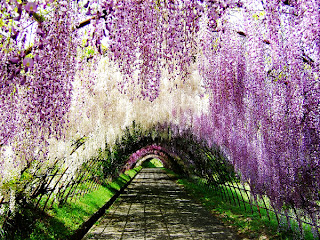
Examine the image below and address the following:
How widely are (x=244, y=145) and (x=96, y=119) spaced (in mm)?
3835

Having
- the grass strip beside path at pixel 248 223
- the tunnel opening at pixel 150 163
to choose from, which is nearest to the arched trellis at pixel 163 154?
the grass strip beside path at pixel 248 223

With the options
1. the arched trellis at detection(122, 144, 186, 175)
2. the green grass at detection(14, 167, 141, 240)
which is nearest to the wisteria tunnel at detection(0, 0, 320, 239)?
the green grass at detection(14, 167, 141, 240)

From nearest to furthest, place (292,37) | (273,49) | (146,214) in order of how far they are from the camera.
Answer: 1. (292,37)
2. (273,49)
3. (146,214)

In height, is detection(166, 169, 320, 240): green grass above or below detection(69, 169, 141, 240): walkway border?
below

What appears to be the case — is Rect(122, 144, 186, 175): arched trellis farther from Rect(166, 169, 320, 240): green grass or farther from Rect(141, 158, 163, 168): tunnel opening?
Rect(141, 158, 163, 168): tunnel opening

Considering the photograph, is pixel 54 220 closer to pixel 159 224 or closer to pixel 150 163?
pixel 159 224

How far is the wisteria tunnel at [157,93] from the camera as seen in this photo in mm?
3916

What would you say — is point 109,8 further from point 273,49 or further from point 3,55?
point 273,49

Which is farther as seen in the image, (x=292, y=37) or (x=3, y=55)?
(x=292, y=37)

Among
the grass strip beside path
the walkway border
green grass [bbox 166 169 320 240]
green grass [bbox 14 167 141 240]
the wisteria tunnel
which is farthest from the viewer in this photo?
the walkway border

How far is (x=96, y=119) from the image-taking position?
8.33 metres

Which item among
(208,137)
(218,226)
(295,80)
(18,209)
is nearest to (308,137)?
(295,80)

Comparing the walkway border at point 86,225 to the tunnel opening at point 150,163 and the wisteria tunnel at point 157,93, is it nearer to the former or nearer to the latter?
the wisteria tunnel at point 157,93

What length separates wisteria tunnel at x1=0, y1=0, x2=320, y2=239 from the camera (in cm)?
392
